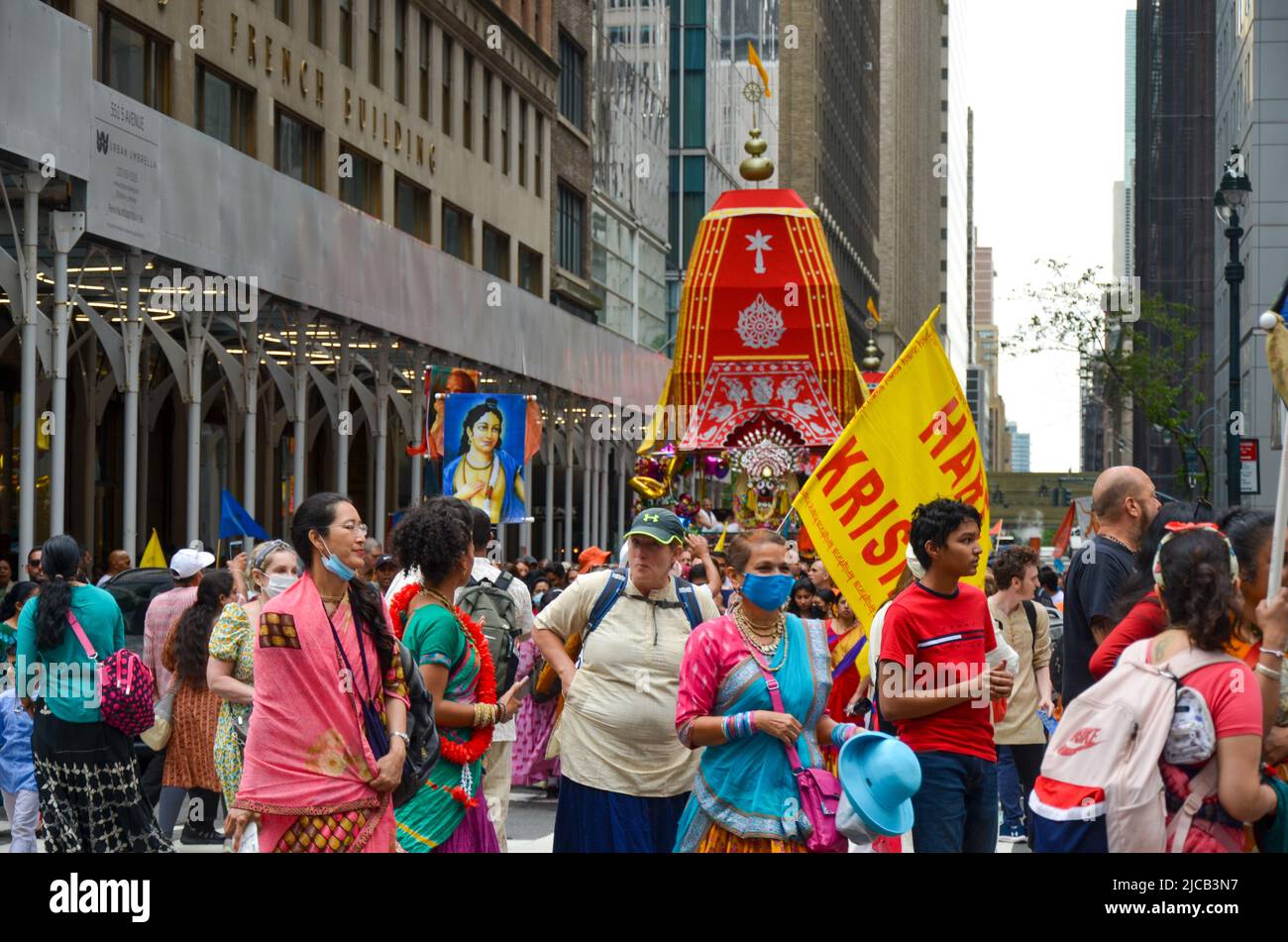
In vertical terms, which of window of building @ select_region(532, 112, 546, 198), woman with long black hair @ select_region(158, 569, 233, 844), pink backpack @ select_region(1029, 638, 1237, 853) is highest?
window of building @ select_region(532, 112, 546, 198)

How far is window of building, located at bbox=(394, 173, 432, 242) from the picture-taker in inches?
1411

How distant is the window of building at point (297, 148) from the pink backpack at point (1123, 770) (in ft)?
86.1

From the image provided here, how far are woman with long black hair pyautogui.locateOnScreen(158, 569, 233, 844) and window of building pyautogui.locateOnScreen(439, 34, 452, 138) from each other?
28312 mm

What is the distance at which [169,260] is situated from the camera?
21.3m

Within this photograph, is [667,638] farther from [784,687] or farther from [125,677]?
[125,677]

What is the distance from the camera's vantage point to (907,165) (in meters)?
151

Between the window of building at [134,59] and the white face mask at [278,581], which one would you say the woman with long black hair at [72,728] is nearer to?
the white face mask at [278,581]

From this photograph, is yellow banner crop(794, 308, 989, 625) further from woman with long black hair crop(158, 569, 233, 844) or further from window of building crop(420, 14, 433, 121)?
window of building crop(420, 14, 433, 121)

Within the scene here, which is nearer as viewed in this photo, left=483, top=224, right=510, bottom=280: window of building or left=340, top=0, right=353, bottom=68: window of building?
left=340, top=0, right=353, bottom=68: window of building

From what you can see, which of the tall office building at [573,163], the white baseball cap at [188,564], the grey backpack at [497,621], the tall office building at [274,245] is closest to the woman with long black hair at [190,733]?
the white baseball cap at [188,564]

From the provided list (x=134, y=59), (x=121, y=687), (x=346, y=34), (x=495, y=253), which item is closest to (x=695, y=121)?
(x=495, y=253)

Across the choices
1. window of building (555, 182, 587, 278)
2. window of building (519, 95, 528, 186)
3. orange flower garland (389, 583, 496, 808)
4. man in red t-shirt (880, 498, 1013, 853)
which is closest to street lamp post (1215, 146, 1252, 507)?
window of building (519, 95, 528, 186)

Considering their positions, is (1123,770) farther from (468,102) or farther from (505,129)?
(505,129)

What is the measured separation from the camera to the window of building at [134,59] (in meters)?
24.2
